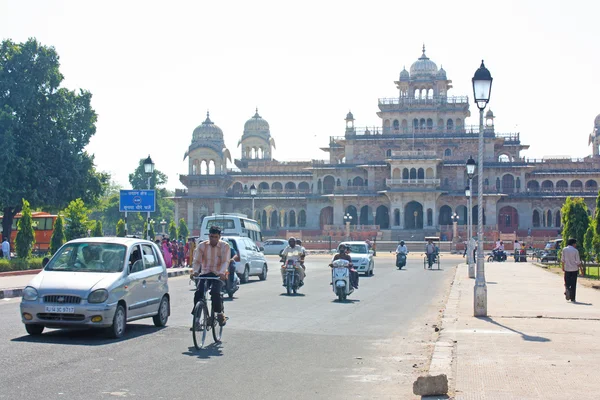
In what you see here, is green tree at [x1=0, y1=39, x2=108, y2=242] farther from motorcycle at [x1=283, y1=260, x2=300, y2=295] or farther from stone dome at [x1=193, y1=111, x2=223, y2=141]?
stone dome at [x1=193, y1=111, x2=223, y2=141]

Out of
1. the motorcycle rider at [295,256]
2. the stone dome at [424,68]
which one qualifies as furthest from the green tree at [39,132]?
the stone dome at [424,68]

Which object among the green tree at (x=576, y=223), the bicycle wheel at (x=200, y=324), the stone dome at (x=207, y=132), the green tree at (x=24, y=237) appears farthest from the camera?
the stone dome at (x=207, y=132)

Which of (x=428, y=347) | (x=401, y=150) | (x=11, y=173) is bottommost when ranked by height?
(x=428, y=347)

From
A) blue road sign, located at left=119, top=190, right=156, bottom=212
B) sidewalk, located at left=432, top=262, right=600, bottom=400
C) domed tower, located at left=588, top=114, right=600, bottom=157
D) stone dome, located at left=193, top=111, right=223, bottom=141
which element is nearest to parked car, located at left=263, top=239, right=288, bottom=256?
blue road sign, located at left=119, top=190, right=156, bottom=212

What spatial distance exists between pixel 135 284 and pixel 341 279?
806cm

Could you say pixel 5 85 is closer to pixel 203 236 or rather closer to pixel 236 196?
pixel 203 236

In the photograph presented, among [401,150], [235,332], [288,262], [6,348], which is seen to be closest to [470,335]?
[235,332]

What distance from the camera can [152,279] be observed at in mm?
13594

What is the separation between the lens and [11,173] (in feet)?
152

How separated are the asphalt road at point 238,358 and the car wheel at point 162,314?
19 centimetres

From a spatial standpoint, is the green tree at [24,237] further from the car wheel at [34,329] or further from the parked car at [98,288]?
the car wheel at [34,329]

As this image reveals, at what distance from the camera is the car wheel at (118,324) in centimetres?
1202

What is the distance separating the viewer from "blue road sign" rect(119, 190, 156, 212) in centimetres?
3331

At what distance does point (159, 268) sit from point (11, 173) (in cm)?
3510
